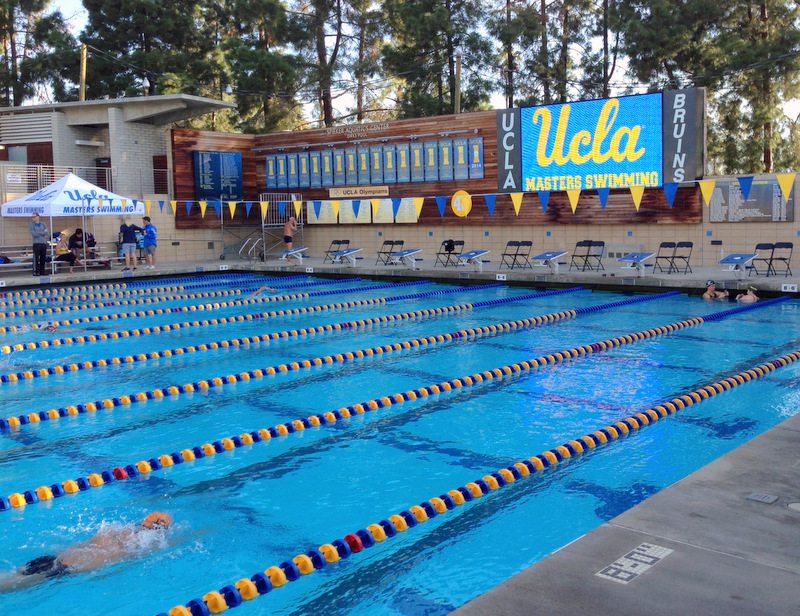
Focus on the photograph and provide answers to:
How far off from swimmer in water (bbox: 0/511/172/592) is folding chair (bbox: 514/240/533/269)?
13899mm

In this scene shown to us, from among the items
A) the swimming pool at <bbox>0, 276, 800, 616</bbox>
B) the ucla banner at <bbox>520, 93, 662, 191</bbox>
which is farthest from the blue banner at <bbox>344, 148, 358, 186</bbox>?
the swimming pool at <bbox>0, 276, 800, 616</bbox>

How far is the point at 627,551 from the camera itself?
3.58m

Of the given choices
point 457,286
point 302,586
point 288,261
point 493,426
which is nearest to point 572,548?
point 302,586

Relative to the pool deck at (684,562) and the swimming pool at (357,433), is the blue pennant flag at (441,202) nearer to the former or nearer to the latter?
the swimming pool at (357,433)

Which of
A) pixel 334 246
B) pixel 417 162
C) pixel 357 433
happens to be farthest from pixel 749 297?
pixel 334 246

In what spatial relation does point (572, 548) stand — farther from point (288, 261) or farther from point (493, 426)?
point (288, 261)

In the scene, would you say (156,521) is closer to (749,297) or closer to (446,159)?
(749,297)

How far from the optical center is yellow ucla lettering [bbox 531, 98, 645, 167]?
1742 cm

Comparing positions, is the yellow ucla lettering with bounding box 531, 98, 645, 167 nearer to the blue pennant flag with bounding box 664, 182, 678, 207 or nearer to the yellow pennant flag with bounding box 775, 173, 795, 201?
the blue pennant flag with bounding box 664, 182, 678, 207

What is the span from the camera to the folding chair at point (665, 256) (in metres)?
16.6

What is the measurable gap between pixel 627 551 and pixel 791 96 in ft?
75.1

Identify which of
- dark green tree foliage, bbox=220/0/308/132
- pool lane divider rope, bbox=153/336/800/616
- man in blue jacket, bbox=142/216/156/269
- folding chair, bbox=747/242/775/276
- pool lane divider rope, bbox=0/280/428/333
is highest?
dark green tree foliage, bbox=220/0/308/132

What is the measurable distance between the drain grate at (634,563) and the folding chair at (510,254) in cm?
1479

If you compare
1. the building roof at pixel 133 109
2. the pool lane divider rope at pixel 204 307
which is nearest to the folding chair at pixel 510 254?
the pool lane divider rope at pixel 204 307
